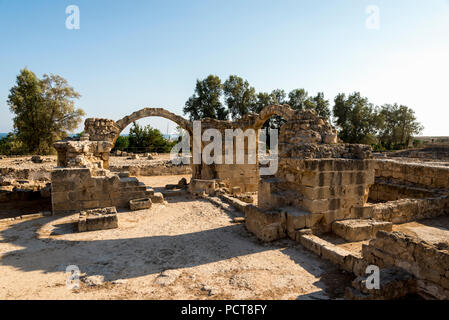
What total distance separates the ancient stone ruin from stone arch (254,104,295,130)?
0.05 metres

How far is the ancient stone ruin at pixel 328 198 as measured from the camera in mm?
3455

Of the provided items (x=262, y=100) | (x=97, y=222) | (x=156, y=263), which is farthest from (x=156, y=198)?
(x=262, y=100)

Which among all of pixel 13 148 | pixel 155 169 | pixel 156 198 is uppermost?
pixel 13 148

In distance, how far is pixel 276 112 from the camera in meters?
9.95

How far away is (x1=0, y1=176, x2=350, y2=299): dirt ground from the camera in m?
3.64

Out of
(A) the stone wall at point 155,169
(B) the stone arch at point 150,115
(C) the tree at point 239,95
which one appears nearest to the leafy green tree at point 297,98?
(C) the tree at point 239,95

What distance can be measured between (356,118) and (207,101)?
19.0 m

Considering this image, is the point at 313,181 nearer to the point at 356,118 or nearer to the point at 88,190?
the point at 88,190

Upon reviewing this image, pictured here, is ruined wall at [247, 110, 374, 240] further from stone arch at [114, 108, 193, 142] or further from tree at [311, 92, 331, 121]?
tree at [311, 92, 331, 121]

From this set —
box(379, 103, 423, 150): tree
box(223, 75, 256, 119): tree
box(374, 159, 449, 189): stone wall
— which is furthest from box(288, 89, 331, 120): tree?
box(374, 159, 449, 189): stone wall

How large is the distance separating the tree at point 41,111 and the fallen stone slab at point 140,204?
66.2ft
